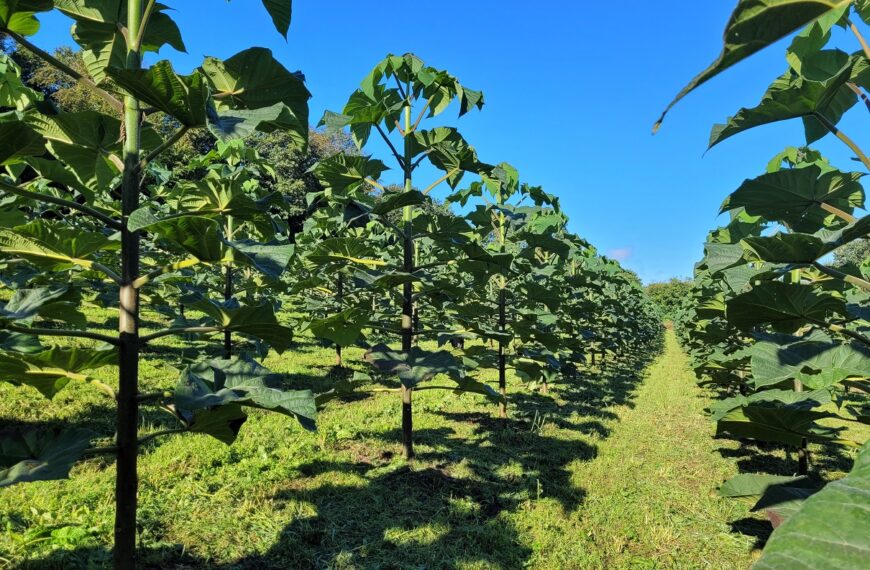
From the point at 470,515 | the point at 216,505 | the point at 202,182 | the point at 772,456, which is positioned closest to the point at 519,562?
the point at 470,515

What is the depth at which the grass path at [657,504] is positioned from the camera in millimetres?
3398

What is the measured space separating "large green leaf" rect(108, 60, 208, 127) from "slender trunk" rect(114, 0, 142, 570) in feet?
1.25

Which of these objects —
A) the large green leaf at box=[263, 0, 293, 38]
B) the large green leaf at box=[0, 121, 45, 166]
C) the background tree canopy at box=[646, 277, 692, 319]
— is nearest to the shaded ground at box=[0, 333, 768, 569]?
the large green leaf at box=[0, 121, 45, 166]

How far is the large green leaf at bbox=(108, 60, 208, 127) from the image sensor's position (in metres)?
1.23

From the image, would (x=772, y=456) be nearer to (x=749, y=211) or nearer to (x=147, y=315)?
(x=749, y=211)

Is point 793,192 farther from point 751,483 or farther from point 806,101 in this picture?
point 751,483

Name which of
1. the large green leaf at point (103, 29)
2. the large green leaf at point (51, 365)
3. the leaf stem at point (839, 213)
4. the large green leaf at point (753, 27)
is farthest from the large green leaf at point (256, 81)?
the leaf stem at point (839, 213)

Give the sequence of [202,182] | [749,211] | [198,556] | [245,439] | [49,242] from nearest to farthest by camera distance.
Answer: [49,242]
[202,182]
[749,211]
[198,556]
[245,439]

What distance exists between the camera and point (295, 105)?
172 centimetres

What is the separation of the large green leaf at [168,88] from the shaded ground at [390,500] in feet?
8.84

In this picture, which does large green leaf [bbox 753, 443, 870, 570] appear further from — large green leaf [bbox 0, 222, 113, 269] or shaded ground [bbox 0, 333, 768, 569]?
shaded ground [bbox 0, 333, 768, 569]

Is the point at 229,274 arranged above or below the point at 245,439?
above

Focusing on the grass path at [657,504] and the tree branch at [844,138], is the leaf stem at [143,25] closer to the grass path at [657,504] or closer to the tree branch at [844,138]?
the tree branch at [844,138]

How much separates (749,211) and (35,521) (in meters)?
4.45
